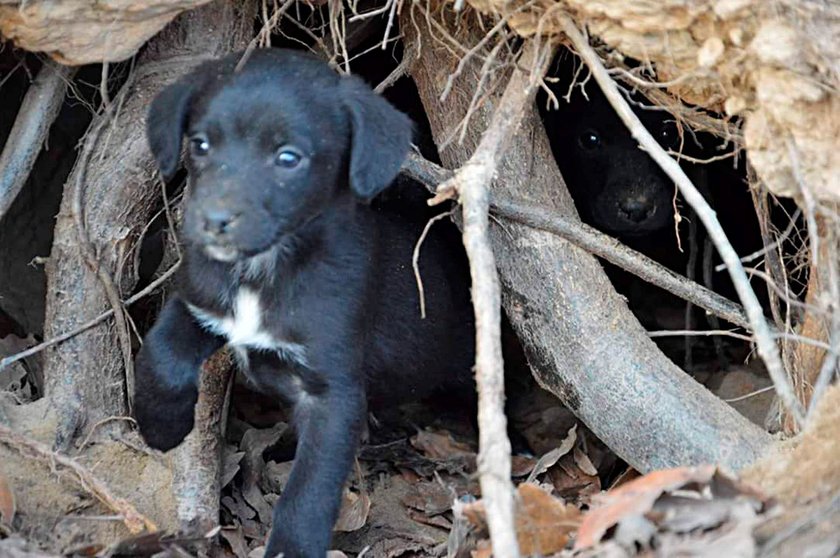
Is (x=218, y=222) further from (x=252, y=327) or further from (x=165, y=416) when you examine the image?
(x=165, y=416)

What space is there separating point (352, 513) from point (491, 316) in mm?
1412

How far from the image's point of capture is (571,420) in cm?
501

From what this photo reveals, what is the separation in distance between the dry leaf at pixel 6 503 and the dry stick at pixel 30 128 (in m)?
1.03

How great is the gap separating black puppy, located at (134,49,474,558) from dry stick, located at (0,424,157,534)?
288 mm

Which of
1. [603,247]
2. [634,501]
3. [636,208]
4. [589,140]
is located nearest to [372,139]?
[603,247]

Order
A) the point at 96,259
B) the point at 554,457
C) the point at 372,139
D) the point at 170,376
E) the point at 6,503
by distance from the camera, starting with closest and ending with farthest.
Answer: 1. the point at 6,503
2. the point at 372,139
3. the point at 170,376
4. the point at 96,259
5. the point at 554,457

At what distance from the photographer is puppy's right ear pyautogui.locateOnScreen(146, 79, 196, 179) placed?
343 centimetres

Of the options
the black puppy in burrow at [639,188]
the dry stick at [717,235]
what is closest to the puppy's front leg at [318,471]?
the dry stick at [717,235]

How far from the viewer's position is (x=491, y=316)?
2.69m

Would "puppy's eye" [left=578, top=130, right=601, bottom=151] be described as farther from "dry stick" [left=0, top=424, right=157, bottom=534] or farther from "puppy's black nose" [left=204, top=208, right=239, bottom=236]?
"dry stick" [left=0, top=424, right=157, bottom=534]

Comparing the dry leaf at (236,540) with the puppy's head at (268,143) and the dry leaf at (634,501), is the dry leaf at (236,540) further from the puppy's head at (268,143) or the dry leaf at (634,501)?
the dry leaf at (634,501)

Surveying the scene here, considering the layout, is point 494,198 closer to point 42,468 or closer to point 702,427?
point 702,427

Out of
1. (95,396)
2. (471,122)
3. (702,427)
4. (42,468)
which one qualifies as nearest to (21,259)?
(95,396)

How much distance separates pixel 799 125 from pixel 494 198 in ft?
3.74
